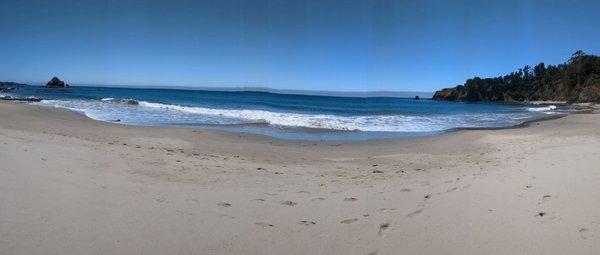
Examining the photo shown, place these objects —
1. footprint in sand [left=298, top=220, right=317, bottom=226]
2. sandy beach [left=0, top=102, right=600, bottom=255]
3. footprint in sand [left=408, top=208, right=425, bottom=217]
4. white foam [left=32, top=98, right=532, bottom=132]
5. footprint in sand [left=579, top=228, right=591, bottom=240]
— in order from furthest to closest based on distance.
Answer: white foam [left=32, top=98, right=532, bottom=132] → footprint in sand [left=408, top=208, right=425, bottom=217] → footprint in sand [left=298, top=220, right=317, bottom=226] → footprint in sand [left=579, top=228, right=591, bottom=240] → sandy beach [left=0, top=102, right=600, bottom=255]

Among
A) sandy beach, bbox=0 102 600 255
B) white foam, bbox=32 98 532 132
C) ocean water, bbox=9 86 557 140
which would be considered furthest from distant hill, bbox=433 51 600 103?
sandy beach, bbox=0 102 600 255

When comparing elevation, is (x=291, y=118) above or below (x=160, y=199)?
below

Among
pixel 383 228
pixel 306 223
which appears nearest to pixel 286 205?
pixel 306 223

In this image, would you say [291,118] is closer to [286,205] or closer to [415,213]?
[286,205]

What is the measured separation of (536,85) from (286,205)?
13565 cm

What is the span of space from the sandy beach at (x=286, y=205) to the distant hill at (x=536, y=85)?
93.9 metres

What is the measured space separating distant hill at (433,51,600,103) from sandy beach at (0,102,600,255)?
93.9 meters

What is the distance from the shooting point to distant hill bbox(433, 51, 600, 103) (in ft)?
307

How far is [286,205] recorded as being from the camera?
17.6 feet

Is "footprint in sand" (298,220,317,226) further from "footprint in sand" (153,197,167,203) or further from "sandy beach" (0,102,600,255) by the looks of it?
"footprint in sand" (153,197,167,203)

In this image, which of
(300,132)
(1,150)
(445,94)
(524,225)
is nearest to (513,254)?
(524,225)

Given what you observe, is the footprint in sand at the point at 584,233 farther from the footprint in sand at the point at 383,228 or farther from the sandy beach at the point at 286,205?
the footprint in sand at the point at 383,228

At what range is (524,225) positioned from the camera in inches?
178

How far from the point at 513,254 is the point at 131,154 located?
7.65 metres
